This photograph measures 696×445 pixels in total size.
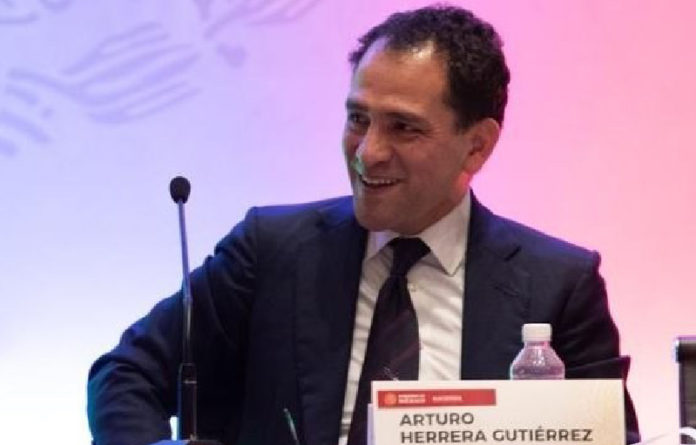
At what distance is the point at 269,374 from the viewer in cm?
215

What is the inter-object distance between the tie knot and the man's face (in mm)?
21

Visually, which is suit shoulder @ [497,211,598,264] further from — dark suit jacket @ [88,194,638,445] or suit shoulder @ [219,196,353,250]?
suit shoulder @ [219,196,353,250]

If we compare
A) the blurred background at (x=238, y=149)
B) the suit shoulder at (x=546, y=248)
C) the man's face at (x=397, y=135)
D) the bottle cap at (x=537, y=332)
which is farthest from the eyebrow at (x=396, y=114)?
the blurred background at (x=238, y=149)

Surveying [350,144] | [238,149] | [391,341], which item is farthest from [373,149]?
[238,149]

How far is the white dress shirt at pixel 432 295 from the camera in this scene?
2.12m

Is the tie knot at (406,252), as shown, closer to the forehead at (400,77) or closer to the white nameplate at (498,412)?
the forehead at (400,77)

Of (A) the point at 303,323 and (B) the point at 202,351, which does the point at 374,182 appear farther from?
(B) the point at 202,351

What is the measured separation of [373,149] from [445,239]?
0.76 feet

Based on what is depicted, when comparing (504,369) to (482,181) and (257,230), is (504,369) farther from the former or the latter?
(482,181)

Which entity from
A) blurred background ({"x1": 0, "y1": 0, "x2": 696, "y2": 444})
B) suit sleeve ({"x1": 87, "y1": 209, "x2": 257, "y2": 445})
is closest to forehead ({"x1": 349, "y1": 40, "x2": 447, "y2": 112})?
suit sleeve ({"x1": 87, "y1": 209, "x2": 257, "y2": 445})

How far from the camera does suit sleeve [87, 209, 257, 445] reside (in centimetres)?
206

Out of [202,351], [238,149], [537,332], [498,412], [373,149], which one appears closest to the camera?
[498,412]

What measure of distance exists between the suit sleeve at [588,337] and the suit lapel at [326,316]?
35 cm

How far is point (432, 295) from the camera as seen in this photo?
2182mm
